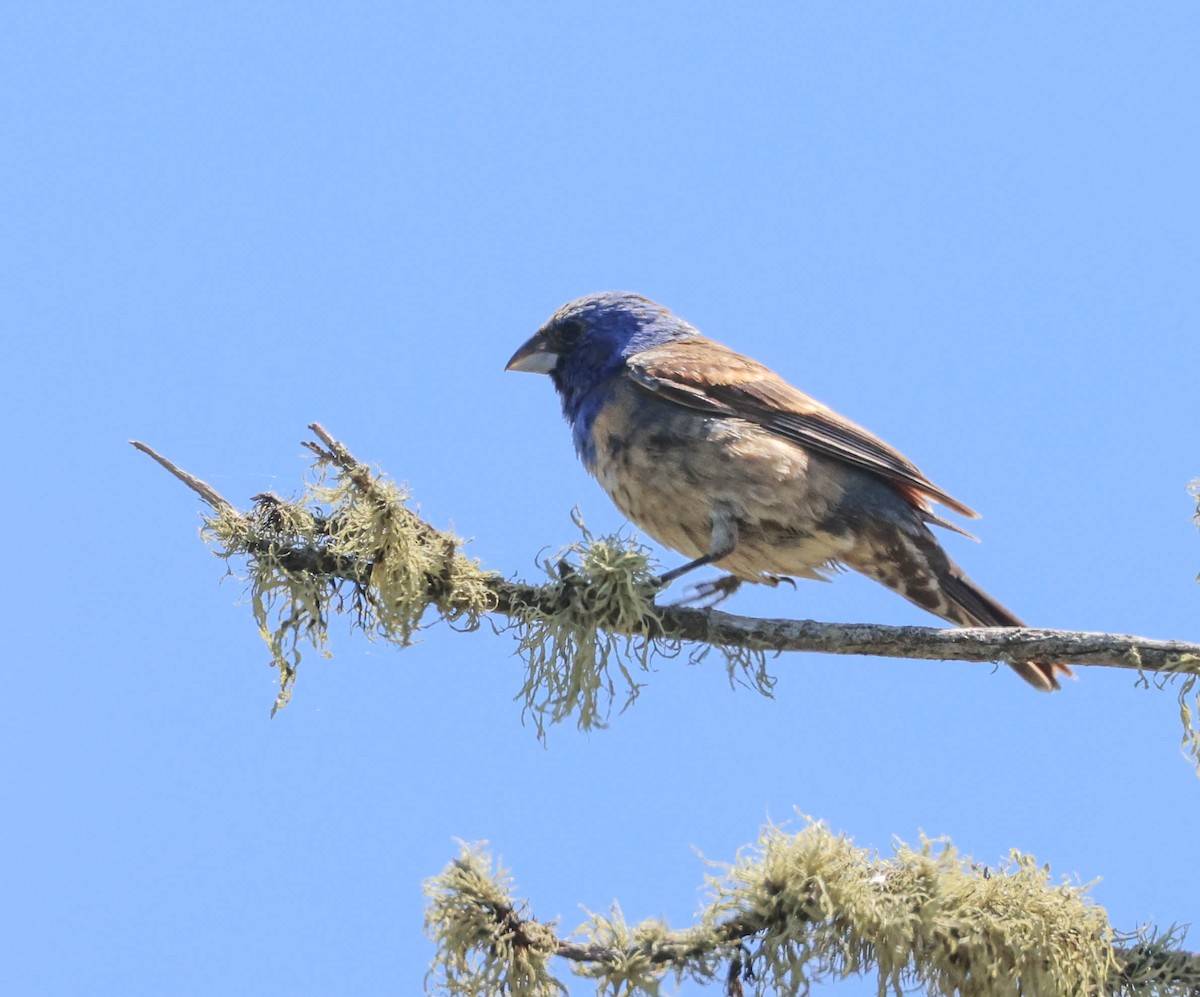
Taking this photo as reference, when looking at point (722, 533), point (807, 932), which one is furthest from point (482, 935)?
point (722, 533)

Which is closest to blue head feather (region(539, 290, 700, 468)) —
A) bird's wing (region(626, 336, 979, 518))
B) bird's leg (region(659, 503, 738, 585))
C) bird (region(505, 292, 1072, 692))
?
bird (region(505, 292, 1072, 692))

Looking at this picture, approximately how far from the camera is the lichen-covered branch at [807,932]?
4.01 metres

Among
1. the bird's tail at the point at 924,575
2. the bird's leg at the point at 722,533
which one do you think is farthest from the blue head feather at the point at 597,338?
the bird's tail at the point at 924,575

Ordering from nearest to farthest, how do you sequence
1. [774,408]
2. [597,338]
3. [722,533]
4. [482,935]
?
1. [482,935]
2. [722,533]
3. [774,408]
4. [597,338]

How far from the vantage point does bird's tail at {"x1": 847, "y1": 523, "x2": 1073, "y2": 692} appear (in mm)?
6016

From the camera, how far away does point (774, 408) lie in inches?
250

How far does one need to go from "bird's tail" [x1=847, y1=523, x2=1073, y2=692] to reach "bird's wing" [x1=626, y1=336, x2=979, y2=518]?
215mm

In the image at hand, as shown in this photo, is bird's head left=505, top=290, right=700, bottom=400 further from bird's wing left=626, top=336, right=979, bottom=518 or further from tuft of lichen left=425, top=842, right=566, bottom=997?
tuft of lichen left=425, top=842, right=566, bottom=997

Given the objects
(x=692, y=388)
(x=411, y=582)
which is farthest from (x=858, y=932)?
(x=692, y=388)

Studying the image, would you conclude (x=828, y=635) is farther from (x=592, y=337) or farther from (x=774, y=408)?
(x=592, y=337)

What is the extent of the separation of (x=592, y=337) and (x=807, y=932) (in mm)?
3560

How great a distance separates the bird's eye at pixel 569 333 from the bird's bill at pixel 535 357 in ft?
0.26

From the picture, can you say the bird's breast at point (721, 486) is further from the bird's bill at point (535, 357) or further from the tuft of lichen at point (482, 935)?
the tuft of lichen at point (482, 935)

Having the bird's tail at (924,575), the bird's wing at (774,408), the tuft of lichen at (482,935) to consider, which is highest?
the bird's wing at (774,408)
